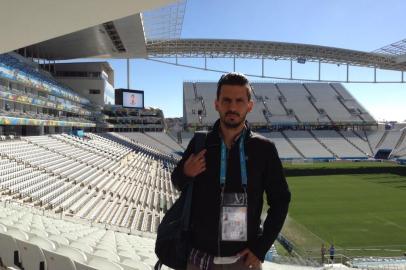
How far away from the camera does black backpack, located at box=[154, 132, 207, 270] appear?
2086 mm

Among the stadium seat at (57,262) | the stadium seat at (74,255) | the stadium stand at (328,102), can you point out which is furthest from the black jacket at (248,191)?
the stadium stand at (328,102)

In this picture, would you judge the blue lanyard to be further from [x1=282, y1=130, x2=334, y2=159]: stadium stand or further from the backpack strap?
[x1=282, y1=130, x2=334, y2=159]: stadium stand

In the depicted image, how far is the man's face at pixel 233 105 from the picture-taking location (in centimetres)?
207

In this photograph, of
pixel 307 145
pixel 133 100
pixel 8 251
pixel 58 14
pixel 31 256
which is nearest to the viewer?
pixel 31 256

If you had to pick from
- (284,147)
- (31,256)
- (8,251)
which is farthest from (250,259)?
(284,147)

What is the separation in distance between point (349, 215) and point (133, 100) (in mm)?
35634

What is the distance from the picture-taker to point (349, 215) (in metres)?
20.7

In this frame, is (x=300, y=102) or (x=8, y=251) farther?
(x=300, y=102)

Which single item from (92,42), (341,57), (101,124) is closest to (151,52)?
(92,42)

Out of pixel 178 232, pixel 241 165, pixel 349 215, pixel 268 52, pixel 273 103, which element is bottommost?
pixel 349 215

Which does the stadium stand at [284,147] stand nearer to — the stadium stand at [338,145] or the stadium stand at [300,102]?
the stadium stand at [338,145]

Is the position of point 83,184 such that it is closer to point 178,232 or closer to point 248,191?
point 178,232

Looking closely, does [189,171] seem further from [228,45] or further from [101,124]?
[101,124]

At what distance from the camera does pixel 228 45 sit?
42844 mm
